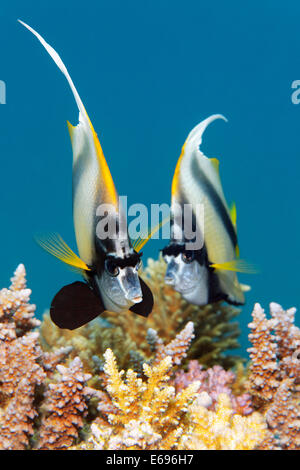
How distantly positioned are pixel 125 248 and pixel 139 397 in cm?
87

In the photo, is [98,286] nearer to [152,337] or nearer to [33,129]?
[152,337]

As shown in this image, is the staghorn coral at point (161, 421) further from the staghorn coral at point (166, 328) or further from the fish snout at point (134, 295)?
the staghorn coral at point (166, 328)

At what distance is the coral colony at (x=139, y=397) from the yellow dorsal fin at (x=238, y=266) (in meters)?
0.30

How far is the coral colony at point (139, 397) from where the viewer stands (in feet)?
5.79

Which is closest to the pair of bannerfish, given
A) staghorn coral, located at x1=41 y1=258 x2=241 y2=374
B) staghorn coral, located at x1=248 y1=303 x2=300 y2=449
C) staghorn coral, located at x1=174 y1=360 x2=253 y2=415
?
staghorn coral, located at x1=248 y1=303 x2=300 y2=449

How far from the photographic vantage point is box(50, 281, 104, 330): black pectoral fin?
1861mm

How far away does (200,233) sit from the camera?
221 cm

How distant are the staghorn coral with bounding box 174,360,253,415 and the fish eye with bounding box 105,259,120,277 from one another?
1.07 metres

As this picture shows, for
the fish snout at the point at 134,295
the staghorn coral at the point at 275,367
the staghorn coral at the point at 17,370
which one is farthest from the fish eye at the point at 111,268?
the staghorn coral at the point at 275,367

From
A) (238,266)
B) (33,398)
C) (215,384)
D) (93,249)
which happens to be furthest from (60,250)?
(215,384)

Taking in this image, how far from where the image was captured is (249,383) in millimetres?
2412

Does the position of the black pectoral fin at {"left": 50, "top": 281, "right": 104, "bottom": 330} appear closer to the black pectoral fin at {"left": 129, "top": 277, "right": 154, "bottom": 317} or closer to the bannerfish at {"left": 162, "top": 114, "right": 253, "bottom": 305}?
the black pectoral fin at {"left": 129, "top": 277, "right": 154, "bottom": 317}

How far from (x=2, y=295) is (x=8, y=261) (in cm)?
1175

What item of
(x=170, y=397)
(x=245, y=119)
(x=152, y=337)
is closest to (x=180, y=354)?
(x=152, y=337)
